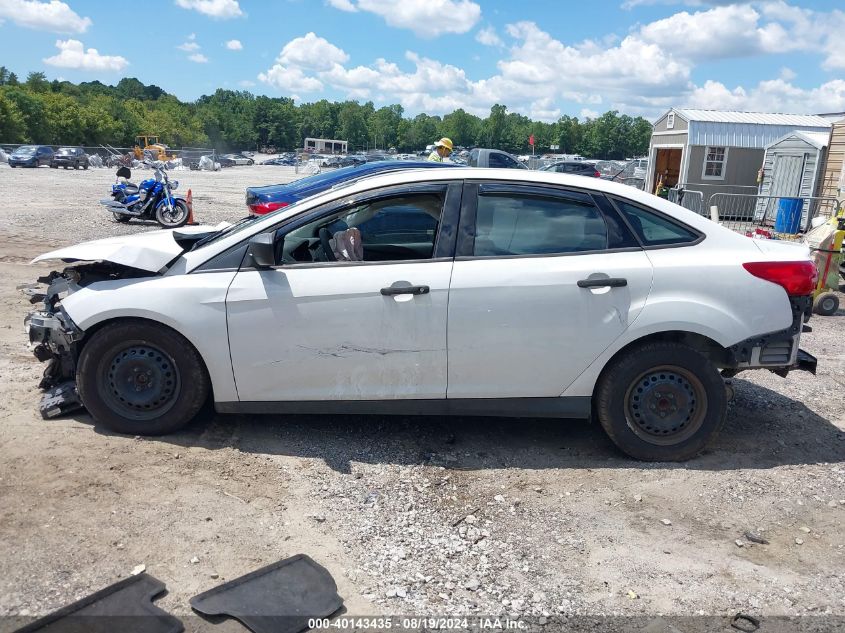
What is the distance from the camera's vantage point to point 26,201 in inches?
794

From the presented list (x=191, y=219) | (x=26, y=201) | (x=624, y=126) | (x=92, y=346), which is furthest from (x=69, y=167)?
(x=624, y=126)

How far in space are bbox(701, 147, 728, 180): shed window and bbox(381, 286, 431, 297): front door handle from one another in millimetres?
25885

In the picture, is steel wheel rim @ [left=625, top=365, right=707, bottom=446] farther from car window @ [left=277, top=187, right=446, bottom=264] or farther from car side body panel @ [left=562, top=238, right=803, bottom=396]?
car window @ [left=277, top=187, right=446, bottom=264]

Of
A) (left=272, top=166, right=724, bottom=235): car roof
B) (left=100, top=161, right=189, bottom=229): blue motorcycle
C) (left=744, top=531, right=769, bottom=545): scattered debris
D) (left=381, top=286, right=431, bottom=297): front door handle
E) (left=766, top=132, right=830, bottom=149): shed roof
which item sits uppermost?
(left=766, top=132, right=830, bottom=149): shed roof

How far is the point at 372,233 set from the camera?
495 centimetres

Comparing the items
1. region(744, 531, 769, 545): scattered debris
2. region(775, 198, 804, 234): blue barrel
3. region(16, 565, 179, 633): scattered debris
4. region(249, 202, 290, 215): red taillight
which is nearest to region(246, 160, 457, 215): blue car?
region(249, 202, 290, 215): red taillight

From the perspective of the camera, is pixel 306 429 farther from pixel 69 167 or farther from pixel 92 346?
pixel 69 167

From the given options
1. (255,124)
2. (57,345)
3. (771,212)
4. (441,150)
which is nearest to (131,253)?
(57,345)

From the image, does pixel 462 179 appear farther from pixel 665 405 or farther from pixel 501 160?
pixel 501 160

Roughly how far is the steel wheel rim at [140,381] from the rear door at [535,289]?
71.4 inches

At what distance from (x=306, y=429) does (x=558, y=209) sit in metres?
2.28

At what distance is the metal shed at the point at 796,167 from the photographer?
22.2 meters

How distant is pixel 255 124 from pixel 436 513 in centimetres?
13168

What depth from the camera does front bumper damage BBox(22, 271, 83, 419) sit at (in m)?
4.54
